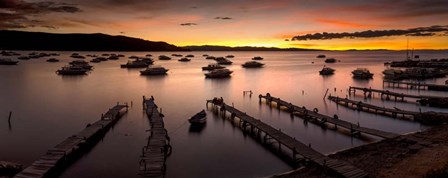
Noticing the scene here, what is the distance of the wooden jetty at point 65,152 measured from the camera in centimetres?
2108

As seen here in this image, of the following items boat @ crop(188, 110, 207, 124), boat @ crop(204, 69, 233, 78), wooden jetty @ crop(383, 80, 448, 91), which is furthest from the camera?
boat @ crop(204, 69, 233, 78)

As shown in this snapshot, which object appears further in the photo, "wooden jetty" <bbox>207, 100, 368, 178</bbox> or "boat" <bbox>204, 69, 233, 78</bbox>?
"boat" <bbox>204, 69, 233, 78</bbox>

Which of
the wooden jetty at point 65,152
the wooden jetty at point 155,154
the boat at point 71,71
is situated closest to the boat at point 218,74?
the boat at point 71,71

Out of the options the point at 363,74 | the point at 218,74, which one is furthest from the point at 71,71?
the point at 363,74

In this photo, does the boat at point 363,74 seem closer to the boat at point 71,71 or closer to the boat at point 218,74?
the boat at point 218,74

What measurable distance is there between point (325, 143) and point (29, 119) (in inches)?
1148

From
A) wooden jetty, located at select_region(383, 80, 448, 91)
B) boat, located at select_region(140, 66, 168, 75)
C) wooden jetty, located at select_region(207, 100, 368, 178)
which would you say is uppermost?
boat, located at select_region(140, 66, 168, 75)

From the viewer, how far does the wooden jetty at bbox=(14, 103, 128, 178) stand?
2108 cm

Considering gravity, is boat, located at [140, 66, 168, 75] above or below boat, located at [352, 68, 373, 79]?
above

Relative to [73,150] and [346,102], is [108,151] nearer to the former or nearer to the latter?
[73,150]

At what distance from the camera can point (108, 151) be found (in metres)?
27.5

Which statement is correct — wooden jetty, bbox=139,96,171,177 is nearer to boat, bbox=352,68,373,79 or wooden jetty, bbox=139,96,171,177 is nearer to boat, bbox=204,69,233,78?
boat, bbox=204,69,233,78

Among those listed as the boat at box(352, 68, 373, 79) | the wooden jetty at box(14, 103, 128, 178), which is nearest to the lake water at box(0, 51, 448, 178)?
the wooden jetty at box(14, 103, 128, 178)

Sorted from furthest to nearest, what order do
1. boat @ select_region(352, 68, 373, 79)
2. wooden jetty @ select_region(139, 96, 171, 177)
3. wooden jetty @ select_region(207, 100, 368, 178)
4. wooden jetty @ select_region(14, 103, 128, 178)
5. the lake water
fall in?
boat @ select_region(352, 68, 373, 79)
the lake water
wooden jetty @ select_region(139, 96, 171, 177)
wooden jetty @ select_region(14, 103, 128, 178)
wooden jetty @ select_region(207, 100, 368, 178)
